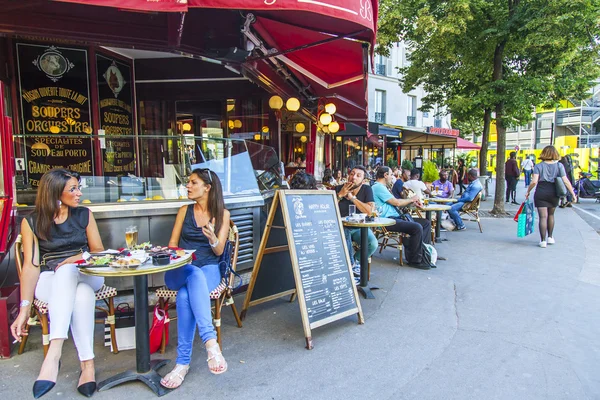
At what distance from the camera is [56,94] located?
646cm

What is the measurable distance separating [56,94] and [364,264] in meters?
5.75

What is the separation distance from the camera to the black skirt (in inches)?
280

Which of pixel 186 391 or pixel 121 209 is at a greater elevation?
pixel 121 209

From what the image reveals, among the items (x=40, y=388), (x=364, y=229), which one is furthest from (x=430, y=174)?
(x=40, y=388)

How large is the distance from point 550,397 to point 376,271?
10.4ft

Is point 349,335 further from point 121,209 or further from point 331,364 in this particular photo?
point 121,209

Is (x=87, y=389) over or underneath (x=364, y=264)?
underneath

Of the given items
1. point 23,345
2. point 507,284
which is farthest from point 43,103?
point 507,284

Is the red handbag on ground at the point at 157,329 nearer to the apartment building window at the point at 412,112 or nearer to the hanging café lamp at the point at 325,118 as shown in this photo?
the hanging café lamp at the point at 325,118

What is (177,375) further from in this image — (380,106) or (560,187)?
(380,106)

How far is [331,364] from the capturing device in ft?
10.1

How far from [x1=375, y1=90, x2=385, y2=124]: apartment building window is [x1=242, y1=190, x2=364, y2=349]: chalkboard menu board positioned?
23358 mm

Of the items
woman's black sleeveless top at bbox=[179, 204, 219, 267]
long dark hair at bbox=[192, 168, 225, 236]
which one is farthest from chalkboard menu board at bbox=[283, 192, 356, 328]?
woman's black sleeveless top at bbox=[179, 204, 219, 267]

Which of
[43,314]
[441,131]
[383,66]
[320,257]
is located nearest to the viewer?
[43,314]
